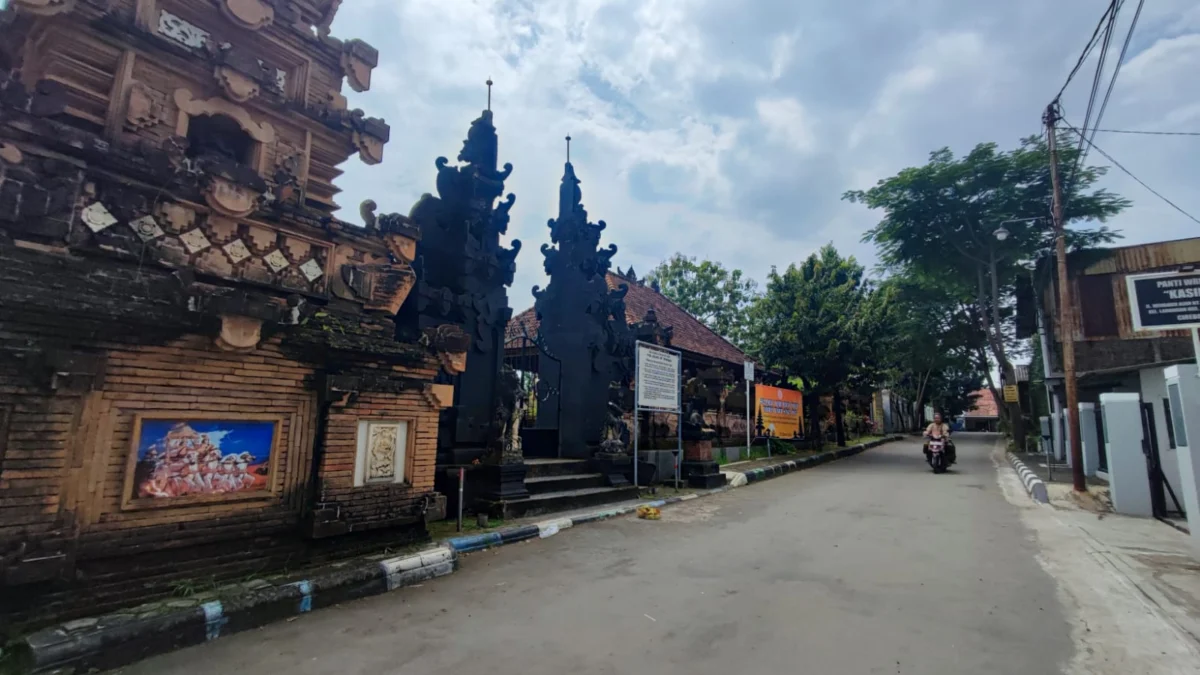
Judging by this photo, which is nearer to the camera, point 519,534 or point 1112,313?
point 519,534

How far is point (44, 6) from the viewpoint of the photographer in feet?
14.0

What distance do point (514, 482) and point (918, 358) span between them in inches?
923

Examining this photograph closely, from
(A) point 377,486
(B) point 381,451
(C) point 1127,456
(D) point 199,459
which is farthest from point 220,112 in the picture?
(C) point 1127,456

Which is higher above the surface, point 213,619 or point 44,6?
point 44,6

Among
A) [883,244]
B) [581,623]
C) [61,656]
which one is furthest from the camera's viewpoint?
[883,244]

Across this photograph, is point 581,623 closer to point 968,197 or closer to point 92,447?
point 92,447

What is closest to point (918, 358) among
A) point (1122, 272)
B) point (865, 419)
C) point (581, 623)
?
point (865, 419)

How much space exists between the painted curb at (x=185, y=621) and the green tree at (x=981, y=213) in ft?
55.4

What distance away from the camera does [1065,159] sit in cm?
A: 1633

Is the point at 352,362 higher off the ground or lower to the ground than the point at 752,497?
higher

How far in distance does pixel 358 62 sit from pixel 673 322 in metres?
14.1

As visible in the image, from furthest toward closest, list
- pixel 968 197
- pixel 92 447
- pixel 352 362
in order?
1. pixel 968 197
2. pixel 352 362
3. pixel 92 447

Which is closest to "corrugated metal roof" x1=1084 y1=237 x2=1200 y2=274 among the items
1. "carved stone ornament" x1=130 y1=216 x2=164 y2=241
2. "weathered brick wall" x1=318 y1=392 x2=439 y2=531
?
"weathered brick wall" x1=318 y1=392 x2=439 y2=531

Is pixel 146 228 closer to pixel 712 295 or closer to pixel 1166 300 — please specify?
pixel 1166 300
